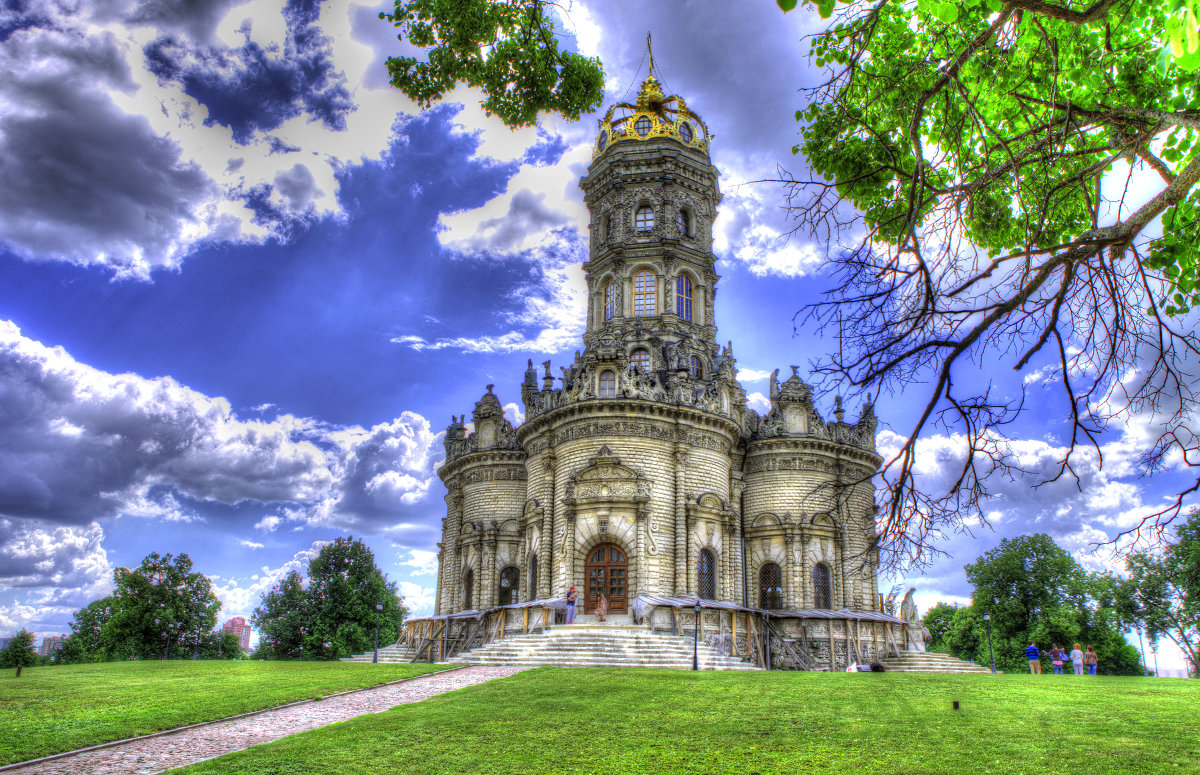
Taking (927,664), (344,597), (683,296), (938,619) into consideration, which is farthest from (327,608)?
(938,619)

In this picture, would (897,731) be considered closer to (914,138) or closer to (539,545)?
(914,138)

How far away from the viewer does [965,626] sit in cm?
6031

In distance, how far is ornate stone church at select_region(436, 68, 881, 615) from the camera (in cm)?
3300

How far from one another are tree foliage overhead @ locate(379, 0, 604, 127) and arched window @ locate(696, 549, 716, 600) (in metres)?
24.1

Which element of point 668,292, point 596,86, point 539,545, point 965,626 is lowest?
point 965,626

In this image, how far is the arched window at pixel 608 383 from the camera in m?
34.8

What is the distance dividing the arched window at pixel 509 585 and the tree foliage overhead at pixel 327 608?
66.6 feet

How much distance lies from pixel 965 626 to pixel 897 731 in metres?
56.9

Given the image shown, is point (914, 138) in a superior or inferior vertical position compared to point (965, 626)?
superior

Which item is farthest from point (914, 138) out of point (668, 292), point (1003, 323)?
point (668, 292)

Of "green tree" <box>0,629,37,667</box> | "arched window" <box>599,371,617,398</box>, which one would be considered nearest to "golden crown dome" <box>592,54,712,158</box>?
"arched window" <box>599,371,617,398</box>

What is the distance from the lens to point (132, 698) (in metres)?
15.0

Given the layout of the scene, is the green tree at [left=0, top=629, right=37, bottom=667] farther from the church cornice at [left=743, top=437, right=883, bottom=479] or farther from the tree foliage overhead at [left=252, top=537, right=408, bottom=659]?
the church cornice at [left=743, top=437, right=883, bottom=479]

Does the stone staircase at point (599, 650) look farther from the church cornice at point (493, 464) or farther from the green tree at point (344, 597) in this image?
the green tree at point (344, 597)
